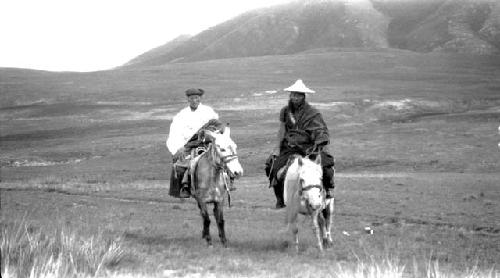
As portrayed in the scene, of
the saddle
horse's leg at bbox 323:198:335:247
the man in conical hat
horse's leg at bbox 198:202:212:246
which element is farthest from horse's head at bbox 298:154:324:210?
horse's leg at bbox 198:202:212:246

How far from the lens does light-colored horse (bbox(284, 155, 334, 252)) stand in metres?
13.5

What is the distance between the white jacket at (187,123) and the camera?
15.8 m

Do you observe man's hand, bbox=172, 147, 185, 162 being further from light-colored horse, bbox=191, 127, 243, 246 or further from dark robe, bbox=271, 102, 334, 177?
dark robe, bbox=271, 102, 334, 177

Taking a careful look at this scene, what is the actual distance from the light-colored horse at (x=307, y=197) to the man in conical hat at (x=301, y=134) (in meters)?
0.36

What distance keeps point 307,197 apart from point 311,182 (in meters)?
0.35

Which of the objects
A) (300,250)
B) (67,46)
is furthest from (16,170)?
(67,46)

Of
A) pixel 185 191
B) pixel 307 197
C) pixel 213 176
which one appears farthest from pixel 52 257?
pixel 185 191

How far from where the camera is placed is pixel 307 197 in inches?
534

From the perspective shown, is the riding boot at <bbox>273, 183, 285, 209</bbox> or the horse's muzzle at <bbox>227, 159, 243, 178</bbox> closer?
the horse's muzzle at <bbox>227, 159, 243, 178</bbox>

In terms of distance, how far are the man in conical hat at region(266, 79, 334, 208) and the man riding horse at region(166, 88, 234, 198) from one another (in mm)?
1925

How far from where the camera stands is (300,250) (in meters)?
14.2

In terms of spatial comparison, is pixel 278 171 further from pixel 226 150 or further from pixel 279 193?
pixel 226 150

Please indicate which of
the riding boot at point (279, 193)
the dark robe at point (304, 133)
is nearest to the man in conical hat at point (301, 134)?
the dark robe at point (304, 133)

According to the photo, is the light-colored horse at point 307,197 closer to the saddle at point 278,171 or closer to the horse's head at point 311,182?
the horse's head at point 311,182
